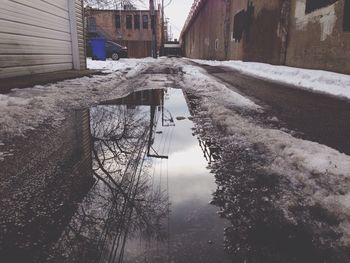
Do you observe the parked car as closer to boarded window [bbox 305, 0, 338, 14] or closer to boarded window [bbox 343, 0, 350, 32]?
boarded window [bbox 305, 0, 338, 14]

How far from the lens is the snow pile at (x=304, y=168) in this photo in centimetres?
132

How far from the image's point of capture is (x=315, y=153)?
1.92 meters

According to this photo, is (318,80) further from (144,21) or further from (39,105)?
(144,21)

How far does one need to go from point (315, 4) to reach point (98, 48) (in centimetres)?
1195

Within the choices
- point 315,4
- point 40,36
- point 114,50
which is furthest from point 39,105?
point 114,50

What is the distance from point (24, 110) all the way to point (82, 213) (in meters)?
2.32

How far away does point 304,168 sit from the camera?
5.57 ft

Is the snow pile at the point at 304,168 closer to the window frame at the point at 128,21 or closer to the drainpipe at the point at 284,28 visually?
the drainpipe at the point at 284,28

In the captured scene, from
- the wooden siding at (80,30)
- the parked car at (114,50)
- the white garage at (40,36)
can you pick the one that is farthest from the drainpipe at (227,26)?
the white garage at (40,36)

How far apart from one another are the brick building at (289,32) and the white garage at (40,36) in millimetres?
7269

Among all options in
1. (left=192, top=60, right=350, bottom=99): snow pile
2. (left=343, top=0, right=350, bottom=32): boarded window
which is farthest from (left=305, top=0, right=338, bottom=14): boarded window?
(left=192, top=60, right=350, bottom=99): snow pile

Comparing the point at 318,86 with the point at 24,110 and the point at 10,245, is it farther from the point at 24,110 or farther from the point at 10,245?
the point at 10,245

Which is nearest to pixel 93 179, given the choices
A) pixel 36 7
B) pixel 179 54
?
pixel 36 7

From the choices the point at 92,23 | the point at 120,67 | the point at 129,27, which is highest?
the point at 92,23
